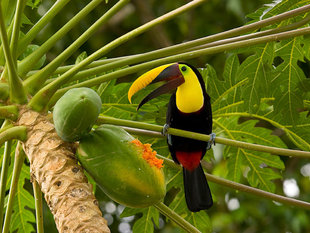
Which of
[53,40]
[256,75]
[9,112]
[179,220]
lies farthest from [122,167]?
[256,75]

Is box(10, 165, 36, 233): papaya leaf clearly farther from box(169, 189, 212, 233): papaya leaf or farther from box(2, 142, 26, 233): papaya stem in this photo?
box(169, 189, 212, 233): papaya leaf

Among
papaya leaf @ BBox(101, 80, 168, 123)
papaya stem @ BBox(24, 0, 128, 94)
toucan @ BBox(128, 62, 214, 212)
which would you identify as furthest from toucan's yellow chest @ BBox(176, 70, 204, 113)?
papaya stem @ BBox(24, 0, 128, 94)

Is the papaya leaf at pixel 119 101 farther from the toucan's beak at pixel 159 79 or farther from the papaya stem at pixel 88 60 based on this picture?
the papaya stem at pixel 88 60

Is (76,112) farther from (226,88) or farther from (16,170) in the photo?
(226,88)

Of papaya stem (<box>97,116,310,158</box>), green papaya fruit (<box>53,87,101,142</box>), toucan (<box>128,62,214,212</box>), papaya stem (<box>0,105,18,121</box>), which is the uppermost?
papaya stem (<box>0,105,18,121</box>)

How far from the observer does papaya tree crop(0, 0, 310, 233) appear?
5.89 feet

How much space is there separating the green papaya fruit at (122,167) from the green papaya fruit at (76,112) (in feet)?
0.26

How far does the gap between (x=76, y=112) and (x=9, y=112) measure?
369 mm

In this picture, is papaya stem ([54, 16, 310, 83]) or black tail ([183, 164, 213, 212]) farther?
black tail ([183, 164, 213, 212])

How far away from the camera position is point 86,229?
62.4 inches

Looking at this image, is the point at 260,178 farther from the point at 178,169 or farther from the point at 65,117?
the point at 65,117

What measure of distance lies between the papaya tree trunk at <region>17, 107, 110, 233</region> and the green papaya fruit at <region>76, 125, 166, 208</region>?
0.06 meters

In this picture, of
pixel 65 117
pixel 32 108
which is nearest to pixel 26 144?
pixel 32 108

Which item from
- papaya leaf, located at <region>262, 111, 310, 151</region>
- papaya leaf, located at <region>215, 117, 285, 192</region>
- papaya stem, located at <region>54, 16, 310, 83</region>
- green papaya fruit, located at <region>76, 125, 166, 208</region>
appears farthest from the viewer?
papaya leaf, located at <region>215, 117, 285, 192</region>
